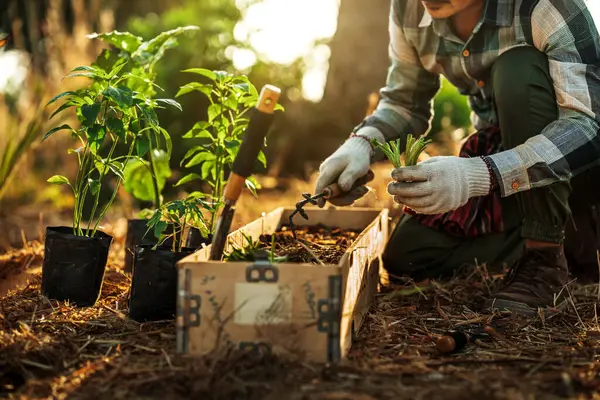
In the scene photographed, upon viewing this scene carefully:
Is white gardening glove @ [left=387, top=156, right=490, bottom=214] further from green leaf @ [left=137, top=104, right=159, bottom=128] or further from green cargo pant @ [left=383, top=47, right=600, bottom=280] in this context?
green leaf @ [left=137, top=104, right=159, bottom=128]

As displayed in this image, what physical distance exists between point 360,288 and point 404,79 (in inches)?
42.0

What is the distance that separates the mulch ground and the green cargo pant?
0.34m

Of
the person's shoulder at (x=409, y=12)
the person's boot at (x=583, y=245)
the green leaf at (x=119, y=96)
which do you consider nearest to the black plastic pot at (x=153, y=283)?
the green leaf at (x=119, y=96)

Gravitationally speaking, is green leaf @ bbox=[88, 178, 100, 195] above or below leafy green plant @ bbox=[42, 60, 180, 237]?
below

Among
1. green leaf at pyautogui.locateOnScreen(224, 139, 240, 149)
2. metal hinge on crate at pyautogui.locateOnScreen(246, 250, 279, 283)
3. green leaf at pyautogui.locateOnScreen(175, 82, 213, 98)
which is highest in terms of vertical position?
green leaf at pyautogui.locateOnScreen(175, 82, 213, 98)

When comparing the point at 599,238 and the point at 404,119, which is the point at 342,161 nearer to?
the point at 404,119

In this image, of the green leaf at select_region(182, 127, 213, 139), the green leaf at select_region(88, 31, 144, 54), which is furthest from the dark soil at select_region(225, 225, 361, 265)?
the green leaf at select_region(88, 31, 144, 54)

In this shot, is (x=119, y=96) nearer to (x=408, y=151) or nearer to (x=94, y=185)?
(x=94, y=185)

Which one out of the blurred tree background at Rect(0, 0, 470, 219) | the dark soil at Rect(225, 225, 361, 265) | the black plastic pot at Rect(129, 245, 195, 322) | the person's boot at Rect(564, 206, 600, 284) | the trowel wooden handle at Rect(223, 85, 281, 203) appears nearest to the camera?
the trowel wooden handle at Rect(223, 85, 281, 203)

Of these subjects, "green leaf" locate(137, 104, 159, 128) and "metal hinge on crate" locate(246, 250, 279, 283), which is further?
"green leaf" locate(137, 104, 159, 128)

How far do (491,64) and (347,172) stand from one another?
0.65 metres

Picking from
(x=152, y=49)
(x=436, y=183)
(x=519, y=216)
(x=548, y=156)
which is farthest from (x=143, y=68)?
(x=519, y=216)

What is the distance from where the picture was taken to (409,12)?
8.79 feet

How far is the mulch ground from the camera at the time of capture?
1509 millimetres
